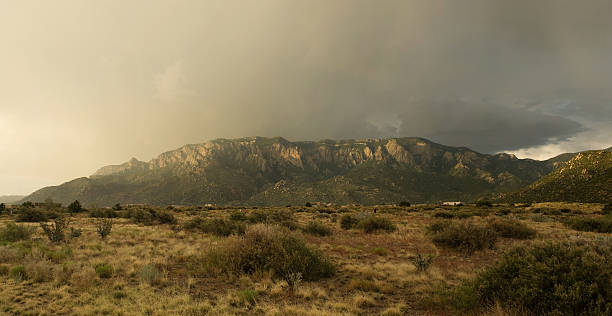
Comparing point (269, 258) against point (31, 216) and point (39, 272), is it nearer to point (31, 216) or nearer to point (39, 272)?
point (39, 272)

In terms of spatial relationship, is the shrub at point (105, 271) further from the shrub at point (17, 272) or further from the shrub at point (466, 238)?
the shrub at point (466, 238)

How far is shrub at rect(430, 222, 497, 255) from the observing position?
43.7 feet

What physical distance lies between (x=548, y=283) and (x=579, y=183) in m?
80.9

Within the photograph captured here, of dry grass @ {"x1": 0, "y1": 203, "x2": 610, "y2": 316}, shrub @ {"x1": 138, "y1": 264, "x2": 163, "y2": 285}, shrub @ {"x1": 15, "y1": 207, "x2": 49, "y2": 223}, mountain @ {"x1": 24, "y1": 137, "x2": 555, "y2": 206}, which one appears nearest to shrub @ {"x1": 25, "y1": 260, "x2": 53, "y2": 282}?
dry grass @ {"x1": 0, "y1": 203, "x2": 610, "y2": 316}

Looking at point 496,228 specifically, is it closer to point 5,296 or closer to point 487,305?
point 487,305

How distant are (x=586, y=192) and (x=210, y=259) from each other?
7810cm

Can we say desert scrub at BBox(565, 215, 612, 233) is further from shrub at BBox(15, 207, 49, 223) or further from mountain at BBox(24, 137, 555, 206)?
mountain at BBox(24, 137, 555, 206)

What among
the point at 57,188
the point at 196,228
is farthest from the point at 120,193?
the point at 196,228

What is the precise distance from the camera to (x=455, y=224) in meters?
14.5

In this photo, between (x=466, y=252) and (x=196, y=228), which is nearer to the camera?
(x=466, y=252)

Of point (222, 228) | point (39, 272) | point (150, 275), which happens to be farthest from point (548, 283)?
point (222, 228)

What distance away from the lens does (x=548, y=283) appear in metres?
5.50

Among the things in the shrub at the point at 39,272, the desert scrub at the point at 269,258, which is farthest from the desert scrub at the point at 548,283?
the shrub at the point at 39,272

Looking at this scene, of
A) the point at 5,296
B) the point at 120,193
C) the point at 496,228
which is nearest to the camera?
the point at 5,296
